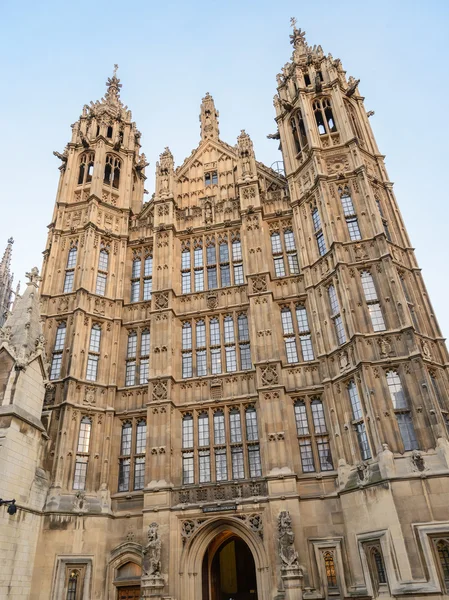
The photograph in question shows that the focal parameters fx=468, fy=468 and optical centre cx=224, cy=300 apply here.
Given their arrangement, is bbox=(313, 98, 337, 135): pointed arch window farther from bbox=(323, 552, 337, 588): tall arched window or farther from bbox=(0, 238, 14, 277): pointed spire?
bbox=(0, 238, 14, 277): pointed spire

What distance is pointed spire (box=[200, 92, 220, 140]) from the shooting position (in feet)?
106

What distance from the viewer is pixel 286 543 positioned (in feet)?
57.2

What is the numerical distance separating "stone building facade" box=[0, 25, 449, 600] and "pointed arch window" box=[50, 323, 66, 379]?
11 centimetres

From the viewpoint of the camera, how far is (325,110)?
28.2m

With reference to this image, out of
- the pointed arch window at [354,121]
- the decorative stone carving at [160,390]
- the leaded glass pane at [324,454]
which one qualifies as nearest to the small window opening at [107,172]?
the decorative stone carving at [160,390]

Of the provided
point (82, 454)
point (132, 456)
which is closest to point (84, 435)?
point (82, 454)

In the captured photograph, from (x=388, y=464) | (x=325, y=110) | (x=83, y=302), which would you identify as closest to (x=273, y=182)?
(x=325, y=110)

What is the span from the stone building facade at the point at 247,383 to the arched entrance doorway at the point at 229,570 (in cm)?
15

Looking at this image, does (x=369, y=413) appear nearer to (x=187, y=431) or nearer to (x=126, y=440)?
(x=187, y=431)

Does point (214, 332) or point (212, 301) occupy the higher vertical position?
point (212, 301)

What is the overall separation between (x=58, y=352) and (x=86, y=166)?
13.3 meters

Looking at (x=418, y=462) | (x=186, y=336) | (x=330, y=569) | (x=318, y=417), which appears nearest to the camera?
(x=418, y=462)

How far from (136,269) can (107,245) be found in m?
2.22

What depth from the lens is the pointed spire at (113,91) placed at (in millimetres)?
35312
